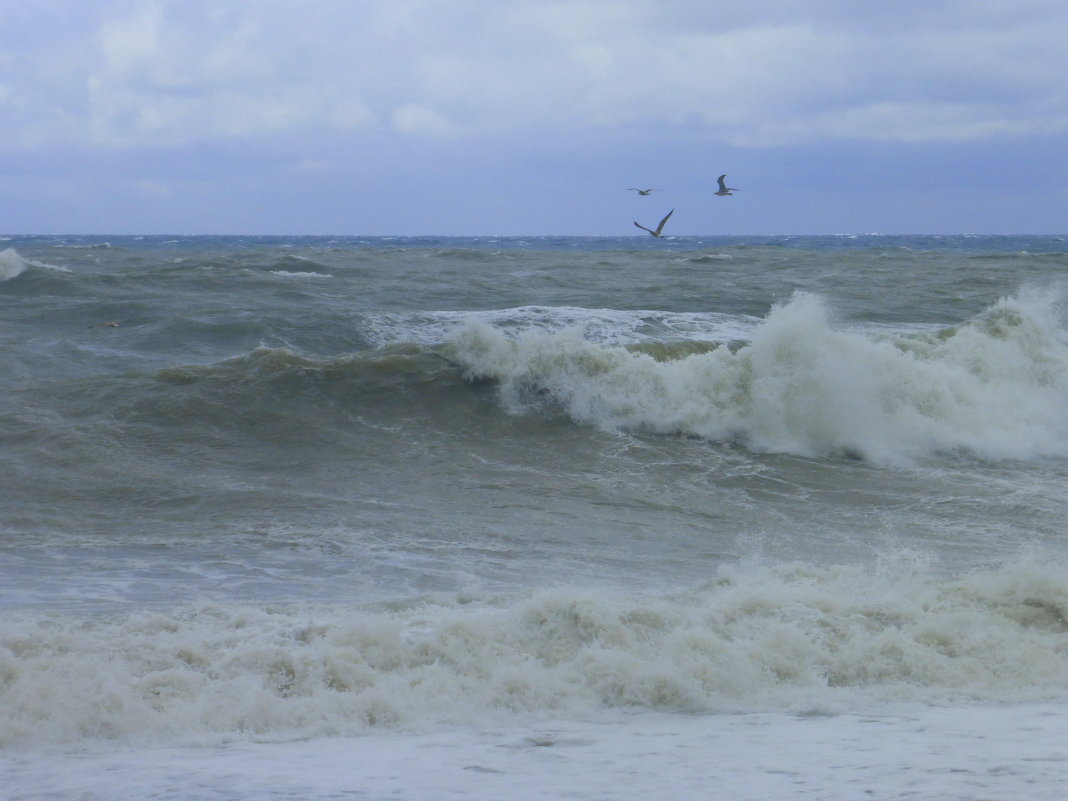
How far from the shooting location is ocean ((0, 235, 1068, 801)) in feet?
13.2

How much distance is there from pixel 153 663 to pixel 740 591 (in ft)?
9.49

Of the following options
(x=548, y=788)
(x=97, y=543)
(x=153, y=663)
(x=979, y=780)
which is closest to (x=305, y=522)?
(x=97, y=543)

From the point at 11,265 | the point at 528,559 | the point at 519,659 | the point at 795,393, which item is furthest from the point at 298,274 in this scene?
the point at 519,659

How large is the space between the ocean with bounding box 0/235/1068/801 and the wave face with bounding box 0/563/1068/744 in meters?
0.02

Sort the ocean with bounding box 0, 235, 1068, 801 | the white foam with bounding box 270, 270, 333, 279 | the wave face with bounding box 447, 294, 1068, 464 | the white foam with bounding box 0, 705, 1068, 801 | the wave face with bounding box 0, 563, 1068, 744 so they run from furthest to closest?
the white foam with bounding box 270, 270, 333, 279, the wave face with bounding box 447, 294, 1068, 464, the wave face with bounding box 0, 563, 1068, 744, the ocean with bounding box 0, 235, 1068, 801, the white foam with bounding box 0, 705, 1068, 801

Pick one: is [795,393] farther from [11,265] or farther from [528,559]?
[11,265]

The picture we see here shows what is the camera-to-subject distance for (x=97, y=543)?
7020 mm

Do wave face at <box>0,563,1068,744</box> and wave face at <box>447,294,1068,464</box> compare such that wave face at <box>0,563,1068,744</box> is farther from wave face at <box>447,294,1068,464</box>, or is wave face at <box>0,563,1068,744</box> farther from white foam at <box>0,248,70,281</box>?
white foam at <box>0,248,70,281</box>

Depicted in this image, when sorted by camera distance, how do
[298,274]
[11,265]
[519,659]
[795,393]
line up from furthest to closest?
[298,274], [11,265], [795,393], [519,659]

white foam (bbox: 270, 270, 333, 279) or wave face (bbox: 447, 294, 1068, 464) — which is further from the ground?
white foam (bbox: 270, 270, 333, 279)

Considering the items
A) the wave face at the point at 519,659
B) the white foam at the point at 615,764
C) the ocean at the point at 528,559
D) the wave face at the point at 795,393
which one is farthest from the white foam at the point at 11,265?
the white foam at the point at 615,764

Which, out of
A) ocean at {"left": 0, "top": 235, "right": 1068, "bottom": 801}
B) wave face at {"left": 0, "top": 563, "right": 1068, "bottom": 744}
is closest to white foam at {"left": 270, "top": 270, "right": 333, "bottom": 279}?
ocean at {"left": 0, "top": 235, "right": 1068, "bottom": 801}

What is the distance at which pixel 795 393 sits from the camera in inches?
437

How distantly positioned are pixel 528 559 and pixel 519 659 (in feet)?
6.27
